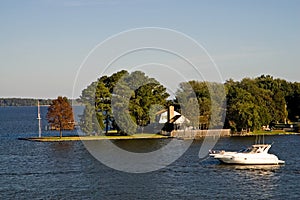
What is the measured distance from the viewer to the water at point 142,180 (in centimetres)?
4109

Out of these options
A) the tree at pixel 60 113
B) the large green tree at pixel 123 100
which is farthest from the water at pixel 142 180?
the large green tree at pixel 123 100

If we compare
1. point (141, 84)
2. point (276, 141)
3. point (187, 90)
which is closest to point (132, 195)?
point (276, 141)

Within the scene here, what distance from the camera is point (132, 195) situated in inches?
1597

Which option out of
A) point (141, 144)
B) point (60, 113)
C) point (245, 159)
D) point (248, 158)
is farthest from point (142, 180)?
point (60, 113)

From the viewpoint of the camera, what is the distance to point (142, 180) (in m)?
46.9

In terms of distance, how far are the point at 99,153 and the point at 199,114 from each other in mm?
32977

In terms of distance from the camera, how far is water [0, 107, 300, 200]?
135 ft

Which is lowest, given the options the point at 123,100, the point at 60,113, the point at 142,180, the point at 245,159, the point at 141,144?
the point at 142,180

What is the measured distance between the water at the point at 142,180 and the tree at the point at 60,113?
23119mm

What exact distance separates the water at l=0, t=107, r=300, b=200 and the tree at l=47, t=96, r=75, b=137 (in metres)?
23.1

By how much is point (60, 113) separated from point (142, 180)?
45.0 meters

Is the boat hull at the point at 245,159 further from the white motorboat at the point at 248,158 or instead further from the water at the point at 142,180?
the water at the point at 142,180

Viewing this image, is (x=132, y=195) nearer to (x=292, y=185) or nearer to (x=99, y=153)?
(x=292, y=185)

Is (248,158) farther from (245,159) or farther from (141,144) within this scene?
(141,144)
